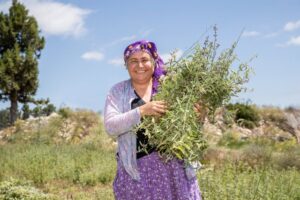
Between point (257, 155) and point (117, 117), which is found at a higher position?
point (117, 117)

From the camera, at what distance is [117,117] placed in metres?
3.49

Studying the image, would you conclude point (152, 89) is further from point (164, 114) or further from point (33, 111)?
point (33, 111)

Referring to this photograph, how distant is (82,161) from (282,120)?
16022mm

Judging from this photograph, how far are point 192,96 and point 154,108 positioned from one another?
10.0 inches

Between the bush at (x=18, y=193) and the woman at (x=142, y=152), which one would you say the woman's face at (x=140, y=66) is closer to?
the woman at (x=142, y=152)

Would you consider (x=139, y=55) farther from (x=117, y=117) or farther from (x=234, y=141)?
(x=234, y=141)

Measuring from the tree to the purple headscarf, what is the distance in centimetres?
2207

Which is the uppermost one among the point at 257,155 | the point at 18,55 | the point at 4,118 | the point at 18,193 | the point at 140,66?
the point at 18,55

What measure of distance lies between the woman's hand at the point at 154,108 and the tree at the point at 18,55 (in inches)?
882

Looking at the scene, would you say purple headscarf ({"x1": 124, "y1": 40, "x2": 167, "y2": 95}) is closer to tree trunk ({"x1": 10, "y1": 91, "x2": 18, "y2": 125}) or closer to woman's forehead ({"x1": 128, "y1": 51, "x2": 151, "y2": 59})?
woman's forehead ({"x1": 128, "y1": 51, "x2": 151, "y2": 59})

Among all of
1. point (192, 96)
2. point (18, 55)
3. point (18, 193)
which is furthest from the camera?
point (18, 55)

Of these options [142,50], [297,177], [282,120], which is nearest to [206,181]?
[297,177]

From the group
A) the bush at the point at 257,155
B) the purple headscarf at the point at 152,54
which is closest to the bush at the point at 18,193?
the purple headscarf at the point at 152,54

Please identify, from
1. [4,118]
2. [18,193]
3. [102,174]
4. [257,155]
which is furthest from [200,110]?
[4,118]
